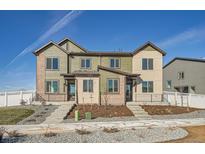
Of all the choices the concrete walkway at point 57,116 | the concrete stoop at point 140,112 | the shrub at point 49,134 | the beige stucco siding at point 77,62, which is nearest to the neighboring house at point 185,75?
the concrete stoop at point 140,112

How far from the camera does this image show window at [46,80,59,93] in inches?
1073

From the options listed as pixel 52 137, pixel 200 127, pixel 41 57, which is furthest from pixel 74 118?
pixel 41 57

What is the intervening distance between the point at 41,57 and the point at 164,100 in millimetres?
13638

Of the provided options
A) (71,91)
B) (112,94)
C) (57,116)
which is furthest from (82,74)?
(57,116)

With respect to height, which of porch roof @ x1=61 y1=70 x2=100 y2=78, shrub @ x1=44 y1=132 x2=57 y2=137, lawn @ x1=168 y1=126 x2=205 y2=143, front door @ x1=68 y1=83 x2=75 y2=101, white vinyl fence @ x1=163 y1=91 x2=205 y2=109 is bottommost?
lawn @ x1=168 y1=126 x2=205 y2=143

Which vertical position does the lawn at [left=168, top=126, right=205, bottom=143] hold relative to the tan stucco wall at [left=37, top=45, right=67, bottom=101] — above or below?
below

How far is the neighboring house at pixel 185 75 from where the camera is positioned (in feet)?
104

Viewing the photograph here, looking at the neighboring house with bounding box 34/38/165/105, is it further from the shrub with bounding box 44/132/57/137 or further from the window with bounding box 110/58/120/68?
the shrub with bounding box 44/132/57/137

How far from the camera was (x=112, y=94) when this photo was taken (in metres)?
26.1

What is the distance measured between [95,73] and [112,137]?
1440cm

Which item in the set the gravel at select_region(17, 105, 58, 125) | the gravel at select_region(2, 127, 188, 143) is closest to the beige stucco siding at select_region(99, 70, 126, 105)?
the gravel at select_region(17, 105, 58, 125)

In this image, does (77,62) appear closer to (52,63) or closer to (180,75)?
(52,63)

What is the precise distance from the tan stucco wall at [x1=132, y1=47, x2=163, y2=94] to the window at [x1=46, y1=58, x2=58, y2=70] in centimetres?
825

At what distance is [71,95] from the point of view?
2797 centimetres
